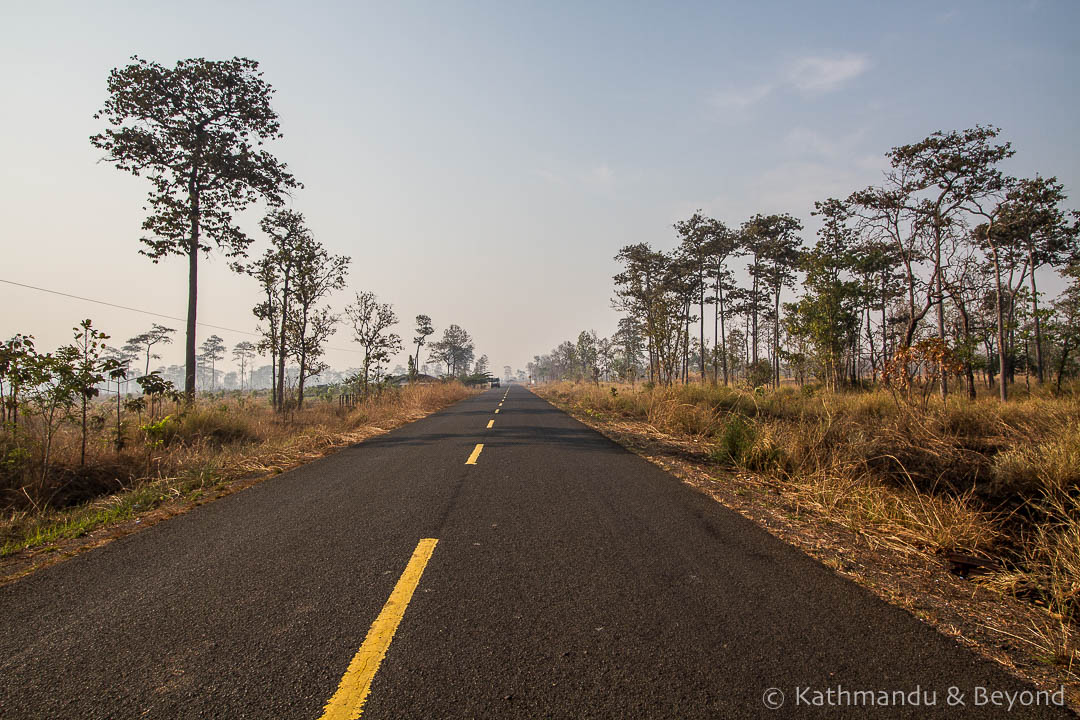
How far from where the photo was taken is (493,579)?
11.1 feet

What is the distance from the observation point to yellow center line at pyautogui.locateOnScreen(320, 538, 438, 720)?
201cm

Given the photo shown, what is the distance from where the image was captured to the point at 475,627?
107 inches

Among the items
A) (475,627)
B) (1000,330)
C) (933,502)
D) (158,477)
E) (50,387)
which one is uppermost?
(1000,330)

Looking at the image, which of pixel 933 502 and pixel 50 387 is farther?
pixel 50 387

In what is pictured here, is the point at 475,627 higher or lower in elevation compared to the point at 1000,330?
lower

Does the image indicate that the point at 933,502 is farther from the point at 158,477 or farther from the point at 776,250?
the point at 776,250

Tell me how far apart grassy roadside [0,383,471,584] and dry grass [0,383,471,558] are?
12mm

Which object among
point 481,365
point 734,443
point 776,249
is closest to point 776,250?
point 776,249

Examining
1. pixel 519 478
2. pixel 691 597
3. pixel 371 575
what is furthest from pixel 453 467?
pixel 691 597

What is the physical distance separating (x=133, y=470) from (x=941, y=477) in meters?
12.3

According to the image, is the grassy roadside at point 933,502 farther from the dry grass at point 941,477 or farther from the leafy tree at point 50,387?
the leafy tree at point 50,387

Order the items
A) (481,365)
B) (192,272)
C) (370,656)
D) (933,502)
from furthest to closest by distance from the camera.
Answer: (481,365), (192,272), (933,502), (370,656)

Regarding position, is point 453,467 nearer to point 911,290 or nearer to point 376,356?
point 376,356

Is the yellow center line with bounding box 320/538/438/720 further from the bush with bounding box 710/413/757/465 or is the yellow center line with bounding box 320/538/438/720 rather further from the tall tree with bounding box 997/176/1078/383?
the tall tree with bounding box 997/176/1078/383
